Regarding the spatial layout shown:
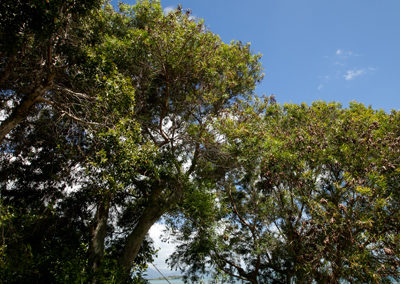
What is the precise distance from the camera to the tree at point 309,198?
6.74 meters

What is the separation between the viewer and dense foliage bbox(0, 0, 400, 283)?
5988 mm

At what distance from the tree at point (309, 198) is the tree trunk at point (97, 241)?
2772mm

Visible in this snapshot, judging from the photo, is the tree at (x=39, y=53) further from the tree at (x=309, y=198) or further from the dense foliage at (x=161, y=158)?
the tree at (x=309, y=198)

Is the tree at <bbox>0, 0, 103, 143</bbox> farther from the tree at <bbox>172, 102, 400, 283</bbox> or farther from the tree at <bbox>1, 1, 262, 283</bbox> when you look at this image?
the tree at <bbox>172, 102, 400, 283</bbox>

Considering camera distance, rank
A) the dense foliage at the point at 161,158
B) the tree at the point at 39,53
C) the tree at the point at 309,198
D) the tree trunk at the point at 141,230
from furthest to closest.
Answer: the tree trunk at the point at 141,230
the tree at the point at 309,198
the dense foliage at the point at 161,158
the tree at the point at 39,53

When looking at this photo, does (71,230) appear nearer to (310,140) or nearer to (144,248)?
(144,248)

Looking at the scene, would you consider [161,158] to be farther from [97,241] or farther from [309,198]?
[309,198]

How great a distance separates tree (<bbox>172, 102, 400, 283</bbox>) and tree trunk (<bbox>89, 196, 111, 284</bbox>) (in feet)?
9.09

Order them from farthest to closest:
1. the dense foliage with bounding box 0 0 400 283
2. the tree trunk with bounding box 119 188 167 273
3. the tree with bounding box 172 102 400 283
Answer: the tree trunk with bounding box 119 188 167 273 < the tree with bounding box 172 102 400 283 < the dense foliage with bounding box 0 0 400 283

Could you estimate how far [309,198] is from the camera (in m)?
8.05

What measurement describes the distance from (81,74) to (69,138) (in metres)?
3.05

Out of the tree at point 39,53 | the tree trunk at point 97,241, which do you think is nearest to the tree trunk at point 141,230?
the tree trunk at point 97,241

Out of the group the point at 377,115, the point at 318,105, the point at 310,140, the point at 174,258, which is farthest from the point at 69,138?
the point at 377,115

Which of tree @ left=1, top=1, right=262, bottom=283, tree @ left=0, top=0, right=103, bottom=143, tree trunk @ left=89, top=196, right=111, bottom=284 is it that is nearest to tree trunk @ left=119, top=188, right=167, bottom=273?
tree @ left=1, top=1, right=262, bottom=283
